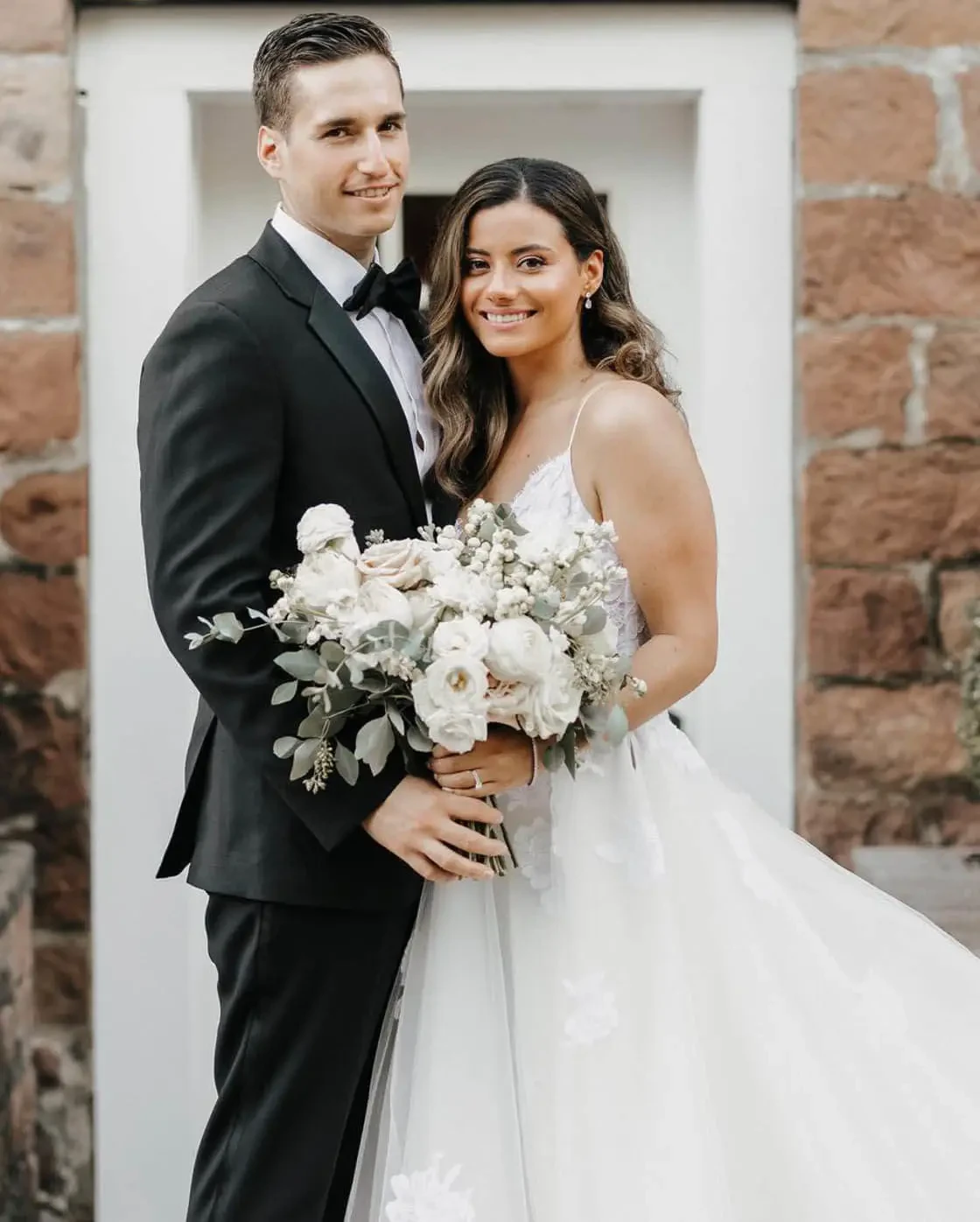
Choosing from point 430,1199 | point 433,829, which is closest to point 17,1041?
point 430,1199

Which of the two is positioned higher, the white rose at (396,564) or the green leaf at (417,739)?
the white rose at (396,564)

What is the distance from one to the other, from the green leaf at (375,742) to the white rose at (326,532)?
20 cm

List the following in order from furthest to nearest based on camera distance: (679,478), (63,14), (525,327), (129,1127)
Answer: (129,1127), (63,14), (525,327), (679,478)

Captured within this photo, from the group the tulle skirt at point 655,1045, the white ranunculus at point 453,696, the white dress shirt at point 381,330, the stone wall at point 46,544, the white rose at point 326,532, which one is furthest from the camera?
the stone wall at point 46,544

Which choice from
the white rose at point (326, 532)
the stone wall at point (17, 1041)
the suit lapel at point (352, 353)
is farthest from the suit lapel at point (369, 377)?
the stone wall at point (17, 1041)

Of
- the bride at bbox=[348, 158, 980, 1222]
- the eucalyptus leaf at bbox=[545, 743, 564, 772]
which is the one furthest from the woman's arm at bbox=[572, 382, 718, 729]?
the eucalyptus leaf at bbox=[545, 743, 564, 772]

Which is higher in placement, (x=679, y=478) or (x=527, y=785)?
(x=679, y=478)

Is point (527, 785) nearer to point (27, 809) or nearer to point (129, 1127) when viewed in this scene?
point (27, 809)

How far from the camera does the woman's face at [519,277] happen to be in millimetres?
2176

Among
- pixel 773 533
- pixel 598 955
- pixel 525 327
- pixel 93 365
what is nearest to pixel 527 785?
pixel 598 955

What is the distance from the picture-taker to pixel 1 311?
9.15 ft

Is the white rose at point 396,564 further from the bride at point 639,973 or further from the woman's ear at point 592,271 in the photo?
the woman's ear at point 592,271

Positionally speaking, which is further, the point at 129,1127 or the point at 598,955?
the point at 129,1127

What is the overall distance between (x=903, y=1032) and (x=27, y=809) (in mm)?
1673
